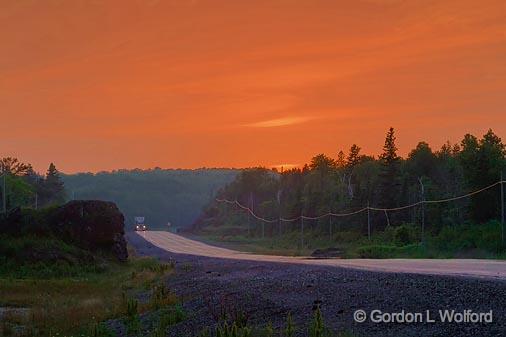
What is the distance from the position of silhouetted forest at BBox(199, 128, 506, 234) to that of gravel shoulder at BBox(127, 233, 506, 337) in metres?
39.0

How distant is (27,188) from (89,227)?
6478 centimetres

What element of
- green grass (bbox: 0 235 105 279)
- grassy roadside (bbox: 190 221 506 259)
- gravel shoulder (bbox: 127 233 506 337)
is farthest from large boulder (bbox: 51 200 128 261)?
gravel shoulder (bbox: 127 233 506 337)

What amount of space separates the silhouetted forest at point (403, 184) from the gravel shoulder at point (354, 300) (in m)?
39.0

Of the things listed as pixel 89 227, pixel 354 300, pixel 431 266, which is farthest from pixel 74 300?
pixel 89 227

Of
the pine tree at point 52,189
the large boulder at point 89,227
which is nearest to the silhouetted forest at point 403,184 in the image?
the large boulder at point 89,227

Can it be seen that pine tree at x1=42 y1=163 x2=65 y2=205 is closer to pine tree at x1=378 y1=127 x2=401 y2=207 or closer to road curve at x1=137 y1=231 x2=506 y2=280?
pine tree at x1=378 y1=127 x2=401 y2=207

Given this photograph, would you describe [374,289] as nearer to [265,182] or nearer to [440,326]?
[440,326]

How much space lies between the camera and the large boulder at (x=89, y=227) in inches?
2368

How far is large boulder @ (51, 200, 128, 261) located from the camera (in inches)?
2368

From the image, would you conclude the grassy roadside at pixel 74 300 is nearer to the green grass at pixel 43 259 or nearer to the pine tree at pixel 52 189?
the green grass at pixel 43 259

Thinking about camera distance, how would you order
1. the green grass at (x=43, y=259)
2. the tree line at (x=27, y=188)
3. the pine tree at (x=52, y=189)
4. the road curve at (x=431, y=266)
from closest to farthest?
the road curve at (x=431, y=266), the green grass at (x=43, y=259), the tree line at (x=27, y=188), the pine tree at (x=52, y=189)

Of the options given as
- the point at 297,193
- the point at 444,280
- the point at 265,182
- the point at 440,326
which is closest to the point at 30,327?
the point at 444,280

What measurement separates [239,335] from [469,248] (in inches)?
1411

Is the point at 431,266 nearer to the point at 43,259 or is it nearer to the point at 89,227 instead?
the point at 43,259
